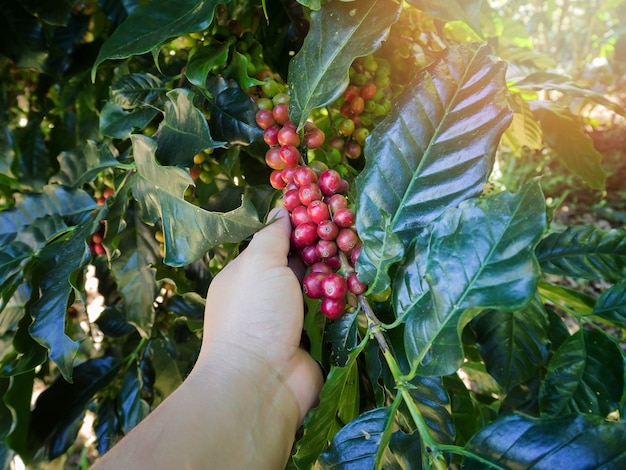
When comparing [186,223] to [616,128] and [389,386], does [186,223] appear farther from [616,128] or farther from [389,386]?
[616,128]

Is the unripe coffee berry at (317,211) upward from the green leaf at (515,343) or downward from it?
upward

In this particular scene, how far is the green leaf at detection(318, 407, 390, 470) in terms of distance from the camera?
49 cm

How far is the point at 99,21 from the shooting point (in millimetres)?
1096

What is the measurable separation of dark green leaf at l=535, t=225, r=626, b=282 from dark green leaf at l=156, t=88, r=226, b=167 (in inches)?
22.6

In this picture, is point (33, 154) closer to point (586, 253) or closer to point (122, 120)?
point (122, 120)

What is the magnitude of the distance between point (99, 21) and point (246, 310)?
34.5 inches

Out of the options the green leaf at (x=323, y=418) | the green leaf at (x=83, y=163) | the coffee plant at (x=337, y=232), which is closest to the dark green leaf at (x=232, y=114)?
the coffee plant at (x=337, y=232)

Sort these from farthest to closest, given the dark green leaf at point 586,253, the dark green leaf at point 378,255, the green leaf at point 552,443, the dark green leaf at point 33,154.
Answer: the dark green leaf at point 33,154, the dark green leaf at point 586,253, the dark green leaf at point 378,255, the green leaf at point 552,443

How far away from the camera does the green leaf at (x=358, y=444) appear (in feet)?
1.61

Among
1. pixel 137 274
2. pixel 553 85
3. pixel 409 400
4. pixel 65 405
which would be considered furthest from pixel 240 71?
pixel 65 405

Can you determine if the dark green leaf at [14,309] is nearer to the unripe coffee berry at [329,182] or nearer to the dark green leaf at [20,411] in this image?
the dark green leaf at [20,411]

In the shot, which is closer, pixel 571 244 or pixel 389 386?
pixel 389 386

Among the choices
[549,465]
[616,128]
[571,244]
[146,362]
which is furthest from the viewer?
[616,128]

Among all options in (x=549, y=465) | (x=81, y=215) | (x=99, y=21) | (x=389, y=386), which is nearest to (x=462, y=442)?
(x=389, y=386)
